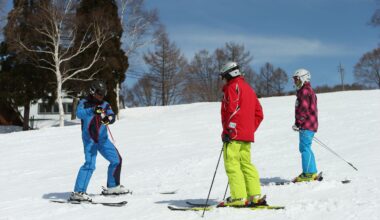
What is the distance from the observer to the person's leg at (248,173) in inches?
212

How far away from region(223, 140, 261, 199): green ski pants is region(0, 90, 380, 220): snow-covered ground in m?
0.28

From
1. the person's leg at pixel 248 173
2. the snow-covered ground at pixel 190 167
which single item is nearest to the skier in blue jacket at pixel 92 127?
the snow-covered ground at pixel 190 167

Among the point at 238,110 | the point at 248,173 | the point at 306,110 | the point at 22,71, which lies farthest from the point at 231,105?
the point at 22,71

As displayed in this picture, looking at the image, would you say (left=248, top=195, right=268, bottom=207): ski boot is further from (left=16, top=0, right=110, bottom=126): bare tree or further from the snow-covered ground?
(left=16, top=0, right=110, bottom=126): bare tree

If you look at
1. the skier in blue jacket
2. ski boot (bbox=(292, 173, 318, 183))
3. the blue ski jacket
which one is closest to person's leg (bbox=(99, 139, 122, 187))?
the skier in blue jacket

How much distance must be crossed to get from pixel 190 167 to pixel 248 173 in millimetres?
4819

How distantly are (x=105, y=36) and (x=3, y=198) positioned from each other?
24.3 meters

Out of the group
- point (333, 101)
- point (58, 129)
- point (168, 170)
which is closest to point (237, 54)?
point (333, 101)

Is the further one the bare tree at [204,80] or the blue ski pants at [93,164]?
the bare tree at [204,80]

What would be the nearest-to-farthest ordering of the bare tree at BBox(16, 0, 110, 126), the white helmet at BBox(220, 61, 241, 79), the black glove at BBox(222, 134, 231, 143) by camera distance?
1. the black glove at BBox(222, 134, 231, 143)
2. the white helmet at BBox(220, 61, 241, 79)
3. the bare tree at BBox(16, 0, 110, 126)

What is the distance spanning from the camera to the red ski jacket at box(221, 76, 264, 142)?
17.3 feet

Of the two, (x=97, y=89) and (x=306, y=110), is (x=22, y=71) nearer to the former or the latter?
(x=97, y=89)

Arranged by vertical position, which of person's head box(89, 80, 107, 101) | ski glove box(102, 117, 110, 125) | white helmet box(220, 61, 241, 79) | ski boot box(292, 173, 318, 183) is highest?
white helmet box(220, 61, 241, 79)

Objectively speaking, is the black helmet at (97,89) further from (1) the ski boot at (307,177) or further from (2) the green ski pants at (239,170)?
(1) the ski boot at (307,177)
